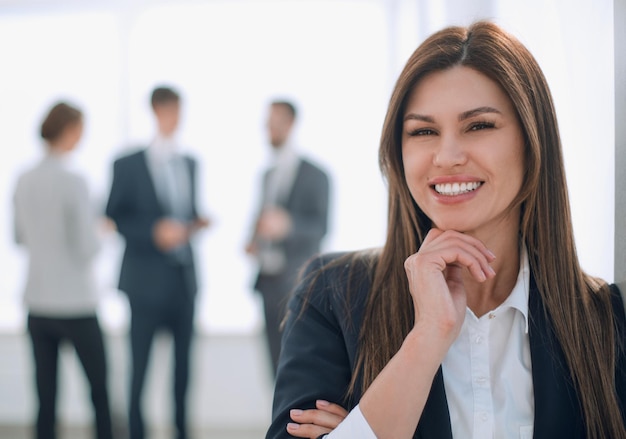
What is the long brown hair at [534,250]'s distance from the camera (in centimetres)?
146

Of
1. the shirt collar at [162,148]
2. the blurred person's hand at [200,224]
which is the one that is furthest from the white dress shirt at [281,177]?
the shirt collar at [162,148]

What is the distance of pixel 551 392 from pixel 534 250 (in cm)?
31

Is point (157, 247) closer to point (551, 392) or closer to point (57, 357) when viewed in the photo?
point (57, 357)

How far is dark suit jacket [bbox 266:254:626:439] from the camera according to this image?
4.69 ft

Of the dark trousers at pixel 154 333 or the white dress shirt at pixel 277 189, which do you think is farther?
the white dress shirt at pixel 277 189

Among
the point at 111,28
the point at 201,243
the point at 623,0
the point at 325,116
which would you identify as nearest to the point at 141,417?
the point at 201,243

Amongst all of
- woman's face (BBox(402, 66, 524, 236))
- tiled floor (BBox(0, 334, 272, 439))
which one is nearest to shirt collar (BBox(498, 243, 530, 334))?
woman's face (BBox(402, 66, 524, 236))

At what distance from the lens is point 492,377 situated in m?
1.49

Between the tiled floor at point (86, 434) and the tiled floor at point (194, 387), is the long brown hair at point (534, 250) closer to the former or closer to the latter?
the tiled floor at point (86, 434)

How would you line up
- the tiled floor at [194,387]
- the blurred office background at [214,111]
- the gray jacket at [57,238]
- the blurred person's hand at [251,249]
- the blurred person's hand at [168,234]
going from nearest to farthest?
the gray jacket at [57,238]
the blurred person's hand at [168,234]
the blurred person's hand at [251,249]
the tiled floor at [194,387]
the blurred office background at [214,111]

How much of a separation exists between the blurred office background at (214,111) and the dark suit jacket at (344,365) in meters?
3.63

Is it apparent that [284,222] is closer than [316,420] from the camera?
No

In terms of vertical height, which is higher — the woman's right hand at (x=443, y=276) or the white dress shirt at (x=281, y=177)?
the white dress shirt at (x=281, y=177)

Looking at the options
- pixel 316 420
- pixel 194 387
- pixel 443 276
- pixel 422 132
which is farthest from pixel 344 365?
pixel 194 387
